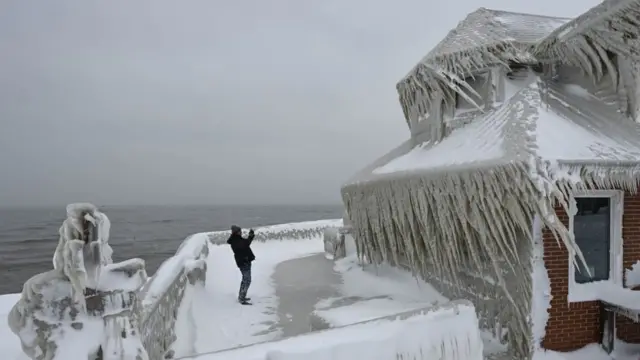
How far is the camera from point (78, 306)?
2.96 m

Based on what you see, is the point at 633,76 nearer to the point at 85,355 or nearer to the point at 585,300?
the point at 585,300

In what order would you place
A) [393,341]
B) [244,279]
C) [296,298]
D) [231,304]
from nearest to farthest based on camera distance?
[393,341] < [231,304] < [244,279] < [296,298]

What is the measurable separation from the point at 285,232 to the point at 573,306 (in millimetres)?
13818

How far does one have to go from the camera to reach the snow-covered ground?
578 cm

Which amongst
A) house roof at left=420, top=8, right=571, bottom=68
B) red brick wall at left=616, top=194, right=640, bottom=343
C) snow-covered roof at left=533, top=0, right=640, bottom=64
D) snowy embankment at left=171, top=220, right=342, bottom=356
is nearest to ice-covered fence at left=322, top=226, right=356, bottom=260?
snowy embankment at left=171, top=220, right=342, bottom=356

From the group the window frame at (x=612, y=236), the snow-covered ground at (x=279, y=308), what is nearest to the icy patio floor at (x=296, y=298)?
the snow-covered ground at (x=279, y=308)

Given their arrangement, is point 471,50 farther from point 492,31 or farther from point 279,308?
point 279,308

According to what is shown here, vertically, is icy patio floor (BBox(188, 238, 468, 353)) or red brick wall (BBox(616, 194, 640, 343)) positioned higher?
red brick wall (BBox(616, 194, 640, 343))

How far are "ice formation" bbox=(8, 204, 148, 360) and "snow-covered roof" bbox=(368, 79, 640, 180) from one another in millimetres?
4787

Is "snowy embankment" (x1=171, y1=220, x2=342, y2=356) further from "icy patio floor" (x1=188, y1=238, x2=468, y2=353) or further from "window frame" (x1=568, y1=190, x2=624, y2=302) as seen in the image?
"window frame" (x1=568, y1=190, x2=624, y2=302)

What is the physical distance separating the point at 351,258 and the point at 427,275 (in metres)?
4.93

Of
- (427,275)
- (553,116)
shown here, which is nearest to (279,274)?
(427,275)

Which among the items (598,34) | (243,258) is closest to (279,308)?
(243,258)

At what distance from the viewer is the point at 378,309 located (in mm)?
6449
